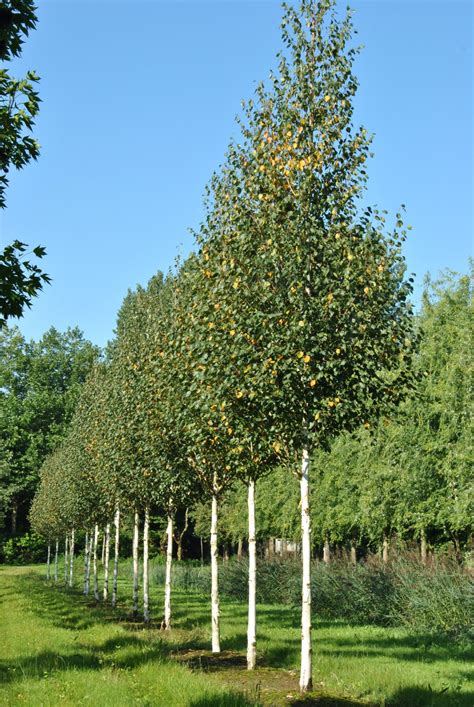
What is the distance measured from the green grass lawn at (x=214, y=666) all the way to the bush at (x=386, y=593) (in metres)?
1.67

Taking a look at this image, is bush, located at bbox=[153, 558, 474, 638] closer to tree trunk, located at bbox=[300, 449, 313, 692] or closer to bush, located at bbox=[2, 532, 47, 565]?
tree trunk, located at bbox=[300, 449, 313, 692]

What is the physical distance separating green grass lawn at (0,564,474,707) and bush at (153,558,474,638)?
1.67 metres

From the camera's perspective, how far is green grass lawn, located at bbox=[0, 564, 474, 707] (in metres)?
10.8

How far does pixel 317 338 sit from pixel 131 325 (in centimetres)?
2005

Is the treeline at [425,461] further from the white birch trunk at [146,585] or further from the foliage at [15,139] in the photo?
the foliage at [15,139]

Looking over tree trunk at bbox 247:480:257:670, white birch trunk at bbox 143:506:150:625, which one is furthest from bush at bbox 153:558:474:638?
tree trunk at bbox 247:480:257:670

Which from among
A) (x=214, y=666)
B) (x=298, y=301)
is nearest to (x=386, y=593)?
(x=214, y=666)

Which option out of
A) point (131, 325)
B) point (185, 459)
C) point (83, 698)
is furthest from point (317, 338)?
point (131, 325)

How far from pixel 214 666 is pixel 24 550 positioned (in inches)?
3040

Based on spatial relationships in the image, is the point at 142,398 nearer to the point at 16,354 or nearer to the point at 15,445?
the point at 15,445

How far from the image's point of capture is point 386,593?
989 inches

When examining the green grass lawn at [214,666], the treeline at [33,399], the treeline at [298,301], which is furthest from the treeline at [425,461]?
the treeline at [33,399]

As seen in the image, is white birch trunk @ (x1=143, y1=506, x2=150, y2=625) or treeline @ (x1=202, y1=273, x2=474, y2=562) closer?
white birch trunk @ (x1=143, y1=506, x2=150, y2=625)

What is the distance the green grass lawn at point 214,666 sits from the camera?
1079 cm
